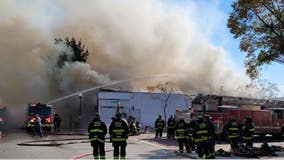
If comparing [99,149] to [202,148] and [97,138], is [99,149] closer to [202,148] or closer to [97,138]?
[97,138]

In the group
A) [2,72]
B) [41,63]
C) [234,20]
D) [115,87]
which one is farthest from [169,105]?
[234,20]

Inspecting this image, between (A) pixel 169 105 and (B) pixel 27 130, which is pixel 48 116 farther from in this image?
(A) pixel 169 105

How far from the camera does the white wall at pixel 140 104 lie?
150 ft

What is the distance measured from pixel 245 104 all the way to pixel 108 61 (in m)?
27.2

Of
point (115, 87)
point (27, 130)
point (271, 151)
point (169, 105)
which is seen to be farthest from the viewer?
point (115, 87)

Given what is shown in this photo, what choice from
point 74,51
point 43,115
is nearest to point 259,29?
point 43,115

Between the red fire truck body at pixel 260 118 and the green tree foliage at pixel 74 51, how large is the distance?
1136 inches

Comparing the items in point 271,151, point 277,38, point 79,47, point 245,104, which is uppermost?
point 79,47

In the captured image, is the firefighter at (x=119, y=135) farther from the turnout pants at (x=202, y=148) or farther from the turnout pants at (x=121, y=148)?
the turnout pants at (x=202, y=148)

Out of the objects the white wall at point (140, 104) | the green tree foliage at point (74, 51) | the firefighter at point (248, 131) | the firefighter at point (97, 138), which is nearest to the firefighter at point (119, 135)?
the firefighter at point (97, 138)

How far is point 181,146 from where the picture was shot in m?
19.8

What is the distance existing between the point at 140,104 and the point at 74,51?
11.8 meters

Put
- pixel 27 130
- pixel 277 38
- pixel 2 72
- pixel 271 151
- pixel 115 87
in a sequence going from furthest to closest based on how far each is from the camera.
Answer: pixel 115 87
pixel 2 72
pixel 27 130
pixel 277 38
pixel 271 151

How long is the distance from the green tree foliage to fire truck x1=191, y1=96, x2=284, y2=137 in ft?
91.7
